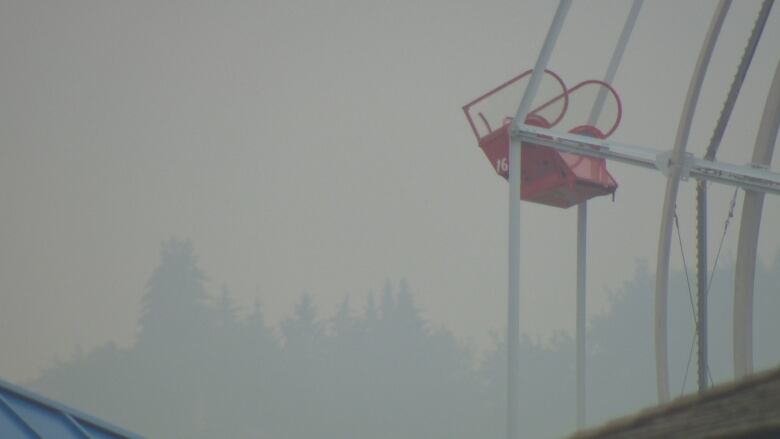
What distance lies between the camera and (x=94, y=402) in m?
75.4

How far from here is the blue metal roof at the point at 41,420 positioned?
37.7 feet

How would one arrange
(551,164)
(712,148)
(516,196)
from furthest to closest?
(551,164) < (516,196) < (712,148)

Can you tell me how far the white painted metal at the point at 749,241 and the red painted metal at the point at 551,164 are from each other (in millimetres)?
2439

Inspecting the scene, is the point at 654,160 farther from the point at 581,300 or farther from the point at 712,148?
the point at 581,300

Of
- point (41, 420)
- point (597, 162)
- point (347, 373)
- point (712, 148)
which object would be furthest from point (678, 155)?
point (347, 373)

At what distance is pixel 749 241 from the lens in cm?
1464

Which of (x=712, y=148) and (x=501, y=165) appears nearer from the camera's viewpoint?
(x=712, y=148)

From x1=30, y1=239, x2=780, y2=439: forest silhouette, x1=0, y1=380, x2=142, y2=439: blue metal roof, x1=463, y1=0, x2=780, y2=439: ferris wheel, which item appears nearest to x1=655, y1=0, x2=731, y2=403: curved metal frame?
x1=463, y1=0, x2=780, y2=439: ferris wheel

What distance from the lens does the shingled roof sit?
3.89 m

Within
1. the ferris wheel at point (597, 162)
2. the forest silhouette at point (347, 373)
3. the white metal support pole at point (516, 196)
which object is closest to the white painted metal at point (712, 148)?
the ferris wheel at point (597, 162)

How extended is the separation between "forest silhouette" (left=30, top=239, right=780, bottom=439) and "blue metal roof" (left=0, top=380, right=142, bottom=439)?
62970mm

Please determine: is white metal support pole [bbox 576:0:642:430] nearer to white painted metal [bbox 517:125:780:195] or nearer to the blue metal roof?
white painted metal [bbox 517:125:780:195]

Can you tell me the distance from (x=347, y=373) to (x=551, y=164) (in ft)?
221

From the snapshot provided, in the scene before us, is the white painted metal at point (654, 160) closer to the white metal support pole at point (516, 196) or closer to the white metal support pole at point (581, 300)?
the white metal support pole at point (516, 196)
